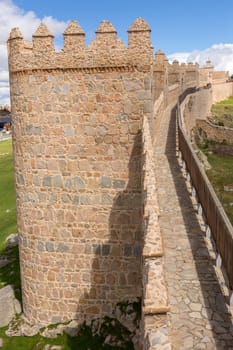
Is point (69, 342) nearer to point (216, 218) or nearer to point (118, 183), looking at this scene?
point (118, 183)

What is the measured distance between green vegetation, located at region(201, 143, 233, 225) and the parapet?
34.2 ft

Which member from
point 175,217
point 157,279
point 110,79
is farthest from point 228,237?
point 110,79

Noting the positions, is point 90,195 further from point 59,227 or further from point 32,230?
point 32,230

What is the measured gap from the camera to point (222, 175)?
979 inches

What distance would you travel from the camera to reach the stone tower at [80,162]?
9.48 m

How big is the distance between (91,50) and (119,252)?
512 centimetres

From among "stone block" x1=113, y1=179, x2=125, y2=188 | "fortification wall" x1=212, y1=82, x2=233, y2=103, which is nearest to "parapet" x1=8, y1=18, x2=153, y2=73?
"stone block" x1=113, y1=179, x2=125, y2=188

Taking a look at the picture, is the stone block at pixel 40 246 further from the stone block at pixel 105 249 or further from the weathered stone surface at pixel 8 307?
the weathered stone surface at pixel 8 307

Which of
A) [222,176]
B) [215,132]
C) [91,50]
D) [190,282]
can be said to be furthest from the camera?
[215,132]

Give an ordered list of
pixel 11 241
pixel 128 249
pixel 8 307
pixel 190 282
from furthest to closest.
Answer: pixel 11 241 < pixel 8 307 < pixel 128 249 < pixel 190 282

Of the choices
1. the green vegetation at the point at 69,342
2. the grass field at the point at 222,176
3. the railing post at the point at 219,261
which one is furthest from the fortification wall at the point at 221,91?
the railing post at the point at 219,261

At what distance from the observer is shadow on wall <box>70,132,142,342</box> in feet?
32.5

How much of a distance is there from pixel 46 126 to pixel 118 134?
1863 millimetres

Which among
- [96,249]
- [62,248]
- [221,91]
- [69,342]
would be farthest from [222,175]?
[221,91]
